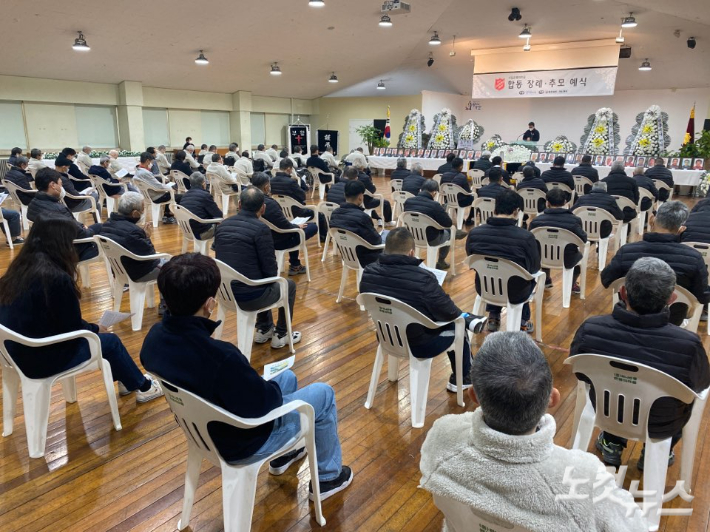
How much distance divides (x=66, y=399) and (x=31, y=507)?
956 millimetres

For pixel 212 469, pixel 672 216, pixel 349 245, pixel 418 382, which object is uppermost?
pixel 672 216

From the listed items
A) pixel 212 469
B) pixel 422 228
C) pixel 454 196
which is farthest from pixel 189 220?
pixel 454 196

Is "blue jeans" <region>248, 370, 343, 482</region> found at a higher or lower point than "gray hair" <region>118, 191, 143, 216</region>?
lower

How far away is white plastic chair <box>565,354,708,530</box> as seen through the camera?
187 cm

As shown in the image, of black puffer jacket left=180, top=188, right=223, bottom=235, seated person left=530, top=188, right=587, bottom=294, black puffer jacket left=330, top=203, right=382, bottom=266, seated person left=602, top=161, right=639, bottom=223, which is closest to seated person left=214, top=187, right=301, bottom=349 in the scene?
black puffer jacket left=330, top=203, right=382, bottom=266

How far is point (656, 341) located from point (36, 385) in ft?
9.33

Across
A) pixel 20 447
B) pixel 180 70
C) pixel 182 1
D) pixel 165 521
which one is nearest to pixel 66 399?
pixel 20 447

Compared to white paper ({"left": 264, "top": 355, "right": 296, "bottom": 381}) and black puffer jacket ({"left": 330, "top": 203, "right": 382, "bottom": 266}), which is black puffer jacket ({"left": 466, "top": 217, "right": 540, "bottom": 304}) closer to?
black puffer jacket ({"left": 330, "top": 203, "right": 382, "bottom": 266})

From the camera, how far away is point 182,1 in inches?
341

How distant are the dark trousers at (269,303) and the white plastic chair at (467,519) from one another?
93.4 inches

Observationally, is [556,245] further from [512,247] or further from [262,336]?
[262,336]

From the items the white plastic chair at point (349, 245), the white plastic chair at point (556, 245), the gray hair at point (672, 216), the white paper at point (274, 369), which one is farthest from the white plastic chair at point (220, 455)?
the white plastic chair at point (556, 245)

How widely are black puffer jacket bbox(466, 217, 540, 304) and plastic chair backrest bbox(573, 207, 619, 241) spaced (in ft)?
7.05

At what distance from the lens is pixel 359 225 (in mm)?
4250
